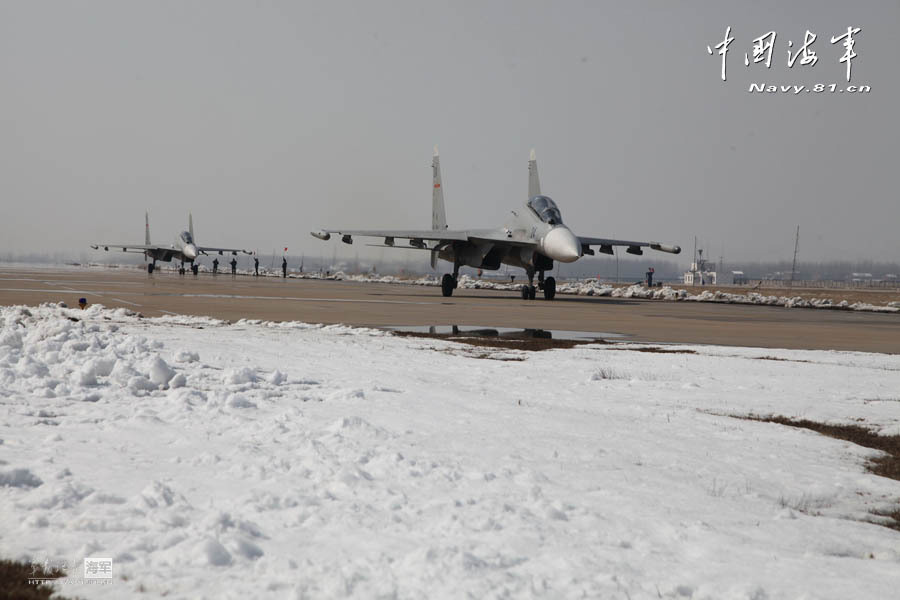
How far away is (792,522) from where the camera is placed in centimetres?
324

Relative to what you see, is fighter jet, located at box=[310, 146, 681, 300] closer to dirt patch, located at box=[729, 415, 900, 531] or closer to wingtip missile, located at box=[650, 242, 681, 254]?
wingtip missile, located at box=[650, 242, 681, 254]

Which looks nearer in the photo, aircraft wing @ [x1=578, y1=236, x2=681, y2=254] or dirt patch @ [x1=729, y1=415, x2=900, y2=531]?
dirt patch @ [x1=729, y1=415, x2=900, y2=531]

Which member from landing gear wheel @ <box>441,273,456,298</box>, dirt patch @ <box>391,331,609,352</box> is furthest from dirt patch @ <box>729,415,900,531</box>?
landing gear wheel @ <box>441,273,456,298</box>

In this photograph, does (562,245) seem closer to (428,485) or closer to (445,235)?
(445,235)

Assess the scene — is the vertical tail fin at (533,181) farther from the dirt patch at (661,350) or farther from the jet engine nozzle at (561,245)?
the dirt patch at (661,350)

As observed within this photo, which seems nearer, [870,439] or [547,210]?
[870,439]

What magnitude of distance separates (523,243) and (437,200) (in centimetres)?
1049

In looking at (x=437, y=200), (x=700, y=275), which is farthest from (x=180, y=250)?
(x=700, y=275)

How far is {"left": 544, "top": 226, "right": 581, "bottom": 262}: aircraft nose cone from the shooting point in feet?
83.8

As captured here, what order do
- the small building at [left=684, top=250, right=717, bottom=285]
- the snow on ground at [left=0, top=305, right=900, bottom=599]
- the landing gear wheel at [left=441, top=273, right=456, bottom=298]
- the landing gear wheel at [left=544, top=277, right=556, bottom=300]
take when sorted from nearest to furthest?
the snow on ground at [left=0, top=305, right=900, bottom=599] < the landing gear wheel at [left=544, top=277, right=556, bottom=300] < the landing gear wheel at [left=441, top=273, right=456, bottom=298] < the small building at [left=684, top=250, right=717, bottom=285]

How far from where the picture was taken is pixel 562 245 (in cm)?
2595

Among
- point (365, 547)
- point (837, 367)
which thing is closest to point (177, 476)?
point (365, 547)

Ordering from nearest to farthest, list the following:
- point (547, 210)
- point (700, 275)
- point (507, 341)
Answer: point (507, 341) < point (547, 210) < point (700, 275)

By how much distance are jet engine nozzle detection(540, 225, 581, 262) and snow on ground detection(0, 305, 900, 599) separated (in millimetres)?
18508
